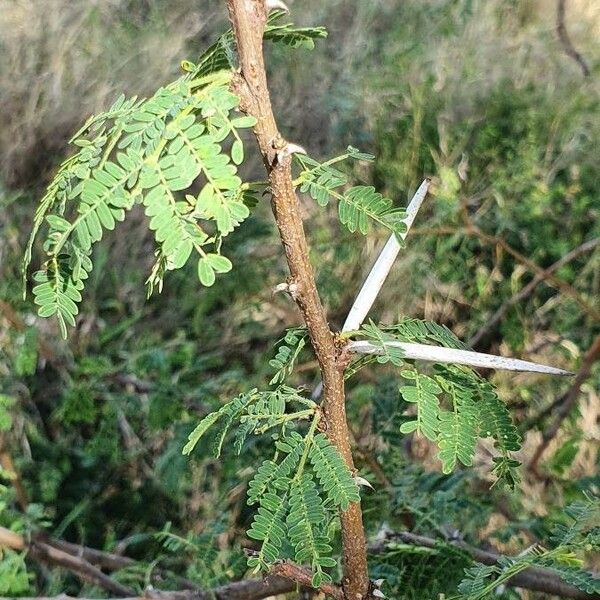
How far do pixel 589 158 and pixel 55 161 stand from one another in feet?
6.89

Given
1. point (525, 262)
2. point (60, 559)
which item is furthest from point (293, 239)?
point (525, 262)

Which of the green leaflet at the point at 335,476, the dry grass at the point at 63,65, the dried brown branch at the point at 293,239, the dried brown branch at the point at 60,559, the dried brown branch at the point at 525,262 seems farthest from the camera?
the dry grass at the point at 63,65

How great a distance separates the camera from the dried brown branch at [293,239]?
0.55 m

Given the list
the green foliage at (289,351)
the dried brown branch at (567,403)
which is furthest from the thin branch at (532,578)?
the dried brown branch at (567,403)

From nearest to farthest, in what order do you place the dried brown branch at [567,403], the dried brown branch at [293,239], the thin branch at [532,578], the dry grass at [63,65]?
1. the dried brown branch at [293,239]
2. the thin branch at [532,578]
3. the dried brown branch at [567,403]
4. the dry grass at [63,65]

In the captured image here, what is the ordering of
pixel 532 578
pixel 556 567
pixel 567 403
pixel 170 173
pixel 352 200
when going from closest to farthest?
pixel 170 173 → pixel 352 200 → pixel 556 567 → pixel 532 578 → pixel 567 403

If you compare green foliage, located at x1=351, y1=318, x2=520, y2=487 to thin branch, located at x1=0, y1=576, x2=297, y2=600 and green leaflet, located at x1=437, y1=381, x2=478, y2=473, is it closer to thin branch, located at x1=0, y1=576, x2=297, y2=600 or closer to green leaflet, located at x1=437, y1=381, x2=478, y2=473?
green leaflet, located at x1=437, y1=381, x2=478, y2=473

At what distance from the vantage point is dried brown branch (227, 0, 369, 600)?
0.55 meters

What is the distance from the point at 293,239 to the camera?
0.60 meters

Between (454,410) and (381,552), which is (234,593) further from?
(454,410)

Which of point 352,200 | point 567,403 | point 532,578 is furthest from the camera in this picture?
point 567,403

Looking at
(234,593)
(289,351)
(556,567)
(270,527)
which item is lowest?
(234,593)

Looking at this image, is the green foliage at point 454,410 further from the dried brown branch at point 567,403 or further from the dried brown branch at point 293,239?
the dried brown branch at point 567,403

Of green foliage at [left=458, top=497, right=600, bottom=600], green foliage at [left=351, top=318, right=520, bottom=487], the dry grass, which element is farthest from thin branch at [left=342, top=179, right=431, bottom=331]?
the dry grass
